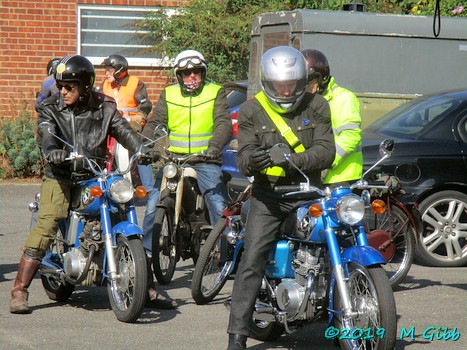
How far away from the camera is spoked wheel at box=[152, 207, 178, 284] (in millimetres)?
8430

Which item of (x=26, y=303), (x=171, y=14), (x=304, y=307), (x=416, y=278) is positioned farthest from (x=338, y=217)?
(x=171, y=14)

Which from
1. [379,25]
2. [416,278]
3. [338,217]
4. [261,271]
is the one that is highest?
[379,25]

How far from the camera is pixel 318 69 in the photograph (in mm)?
7520

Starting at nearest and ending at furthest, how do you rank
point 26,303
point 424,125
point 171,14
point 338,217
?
point 338,217 < point 26,303 < point 424,125 < point 171,14

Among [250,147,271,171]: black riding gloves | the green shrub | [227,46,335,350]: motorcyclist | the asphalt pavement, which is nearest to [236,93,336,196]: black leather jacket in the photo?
[227,46,335,350]: motorcyclist

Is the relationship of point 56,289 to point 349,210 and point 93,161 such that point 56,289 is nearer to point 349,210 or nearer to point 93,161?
point 93,161

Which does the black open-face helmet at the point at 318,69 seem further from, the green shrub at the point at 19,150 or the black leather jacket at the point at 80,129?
the green shrub at the point at 19,150

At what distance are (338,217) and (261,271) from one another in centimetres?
62

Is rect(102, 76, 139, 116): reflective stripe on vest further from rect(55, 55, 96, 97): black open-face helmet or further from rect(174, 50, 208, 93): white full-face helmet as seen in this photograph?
rect(55, 55, 96, 97): black open-face helmet

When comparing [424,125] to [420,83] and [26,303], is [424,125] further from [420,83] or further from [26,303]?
[26,303]

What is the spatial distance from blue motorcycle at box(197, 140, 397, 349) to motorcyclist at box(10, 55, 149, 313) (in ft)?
6.12

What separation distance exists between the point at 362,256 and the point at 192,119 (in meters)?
3.36

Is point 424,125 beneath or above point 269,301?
above

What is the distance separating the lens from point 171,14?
17.1 m
